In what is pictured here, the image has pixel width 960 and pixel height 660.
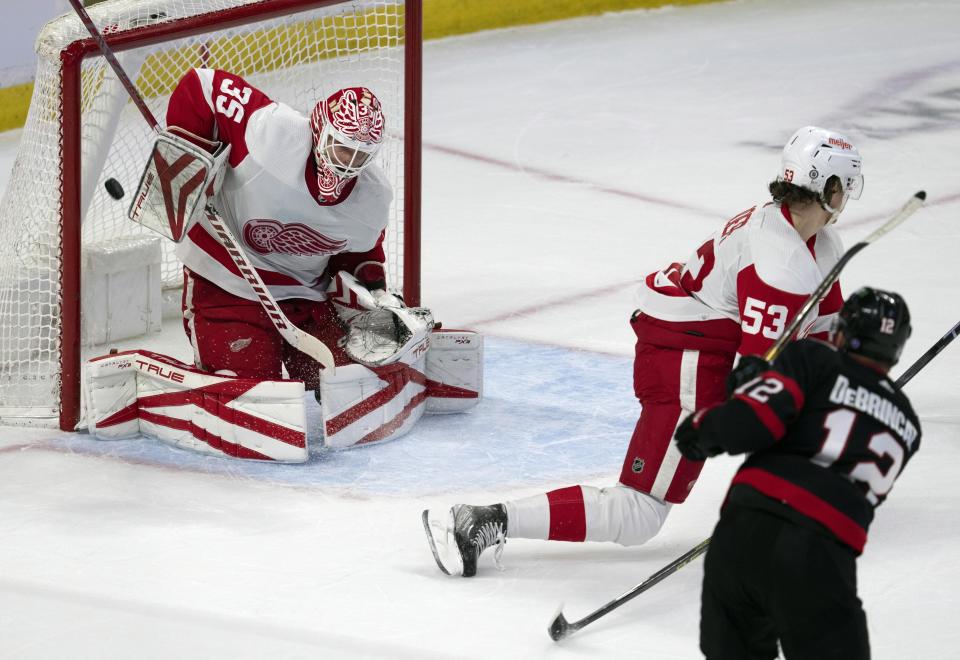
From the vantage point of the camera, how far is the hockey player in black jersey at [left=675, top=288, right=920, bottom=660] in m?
1.97

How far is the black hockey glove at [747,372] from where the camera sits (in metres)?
2.06

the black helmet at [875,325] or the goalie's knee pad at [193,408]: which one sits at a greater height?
the black helmet at [875,325]

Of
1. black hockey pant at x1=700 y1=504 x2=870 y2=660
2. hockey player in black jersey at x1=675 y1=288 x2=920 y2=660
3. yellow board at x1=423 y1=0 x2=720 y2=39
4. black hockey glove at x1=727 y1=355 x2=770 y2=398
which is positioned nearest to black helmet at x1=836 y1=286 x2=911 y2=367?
hockey player in black jersey at x1=675 y1=288 x2=920 y2=660

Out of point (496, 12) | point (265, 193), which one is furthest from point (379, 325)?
point (496, 12)

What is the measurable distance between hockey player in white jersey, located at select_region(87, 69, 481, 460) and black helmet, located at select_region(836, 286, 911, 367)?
1.46 m

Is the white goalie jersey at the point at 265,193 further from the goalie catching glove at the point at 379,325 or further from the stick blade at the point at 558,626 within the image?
the stick blade at the point at 558,626

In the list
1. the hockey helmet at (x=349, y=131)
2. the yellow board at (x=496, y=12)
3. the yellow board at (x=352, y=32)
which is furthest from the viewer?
the yellow board at (x=496, y=12)

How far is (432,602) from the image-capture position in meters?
2.69

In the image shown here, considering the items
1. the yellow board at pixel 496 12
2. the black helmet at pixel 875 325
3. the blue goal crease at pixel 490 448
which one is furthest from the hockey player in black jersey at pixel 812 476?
the yellow board at pixel 496 12

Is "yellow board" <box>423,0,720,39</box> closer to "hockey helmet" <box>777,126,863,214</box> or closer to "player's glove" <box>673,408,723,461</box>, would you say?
"hockey helmet" <box>777,126,863,214</box>

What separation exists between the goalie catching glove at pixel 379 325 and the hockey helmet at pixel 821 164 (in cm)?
111

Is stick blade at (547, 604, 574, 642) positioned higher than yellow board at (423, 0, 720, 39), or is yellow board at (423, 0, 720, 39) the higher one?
yellow board at (423, 0, 720, 39)

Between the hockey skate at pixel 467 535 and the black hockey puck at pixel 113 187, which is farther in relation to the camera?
the black hockey puck at pixel 113 187

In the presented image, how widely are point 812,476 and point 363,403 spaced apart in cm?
160
